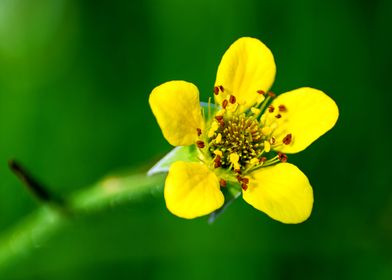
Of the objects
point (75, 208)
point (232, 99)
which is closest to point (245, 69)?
point (232, 99)

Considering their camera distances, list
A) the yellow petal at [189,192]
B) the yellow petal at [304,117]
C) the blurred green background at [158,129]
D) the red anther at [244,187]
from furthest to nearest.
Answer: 1. the blurred green background at [158,129]
2. the yellow petal at [304,117]
3. the red anther at [244,187]
4. the yellow petal at [189,192]

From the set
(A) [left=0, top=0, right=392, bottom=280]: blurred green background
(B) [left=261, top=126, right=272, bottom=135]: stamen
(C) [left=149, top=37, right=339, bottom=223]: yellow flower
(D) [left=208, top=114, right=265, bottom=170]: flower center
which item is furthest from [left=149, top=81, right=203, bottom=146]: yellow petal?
(A) [left=0, top=0, right=392, bottom=280]: blurred green background

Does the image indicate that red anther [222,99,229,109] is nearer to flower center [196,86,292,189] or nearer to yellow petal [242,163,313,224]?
flower center [196,86,292,189]

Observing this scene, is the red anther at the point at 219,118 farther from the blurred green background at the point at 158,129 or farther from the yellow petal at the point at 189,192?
the blurred green background at the point at 158,129

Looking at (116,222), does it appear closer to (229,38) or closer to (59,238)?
(59,238)

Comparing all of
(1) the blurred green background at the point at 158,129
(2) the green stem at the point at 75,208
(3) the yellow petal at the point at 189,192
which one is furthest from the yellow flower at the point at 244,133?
(1) the blurred green background at the point at 158,129

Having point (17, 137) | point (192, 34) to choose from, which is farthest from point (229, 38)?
point (17, 137)

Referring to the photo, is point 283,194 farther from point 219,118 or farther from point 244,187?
point 219,118
